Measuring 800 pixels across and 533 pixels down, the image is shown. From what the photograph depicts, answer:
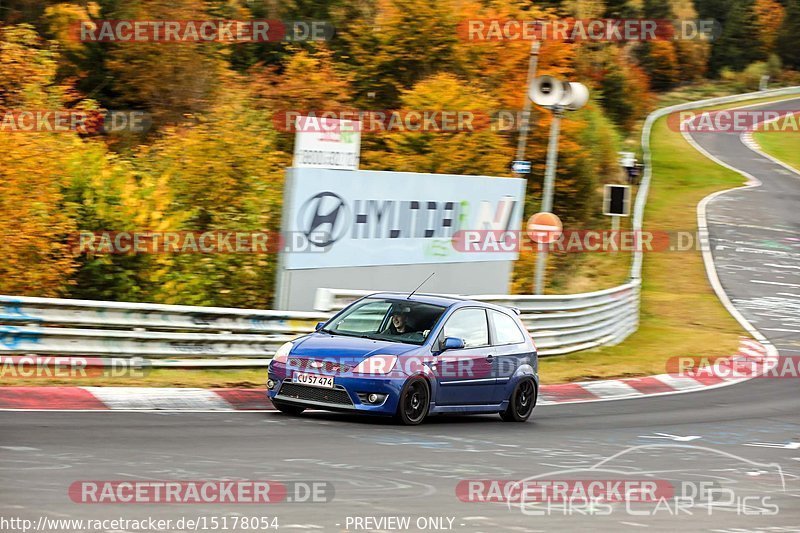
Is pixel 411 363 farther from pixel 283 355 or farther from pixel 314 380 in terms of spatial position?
pixel 283 355

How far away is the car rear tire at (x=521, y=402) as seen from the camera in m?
13.3

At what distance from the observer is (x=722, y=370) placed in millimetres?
21875

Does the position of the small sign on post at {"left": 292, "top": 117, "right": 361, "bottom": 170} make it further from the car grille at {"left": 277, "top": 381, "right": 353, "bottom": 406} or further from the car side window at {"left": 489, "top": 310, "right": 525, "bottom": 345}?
the car grille at {"left": 277, "top": 381, "right": 353, "bottom": 406}

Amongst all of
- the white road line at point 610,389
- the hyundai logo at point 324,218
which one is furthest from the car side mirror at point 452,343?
the white road line at point 610,389

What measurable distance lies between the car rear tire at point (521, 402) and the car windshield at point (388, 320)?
1.55 meters

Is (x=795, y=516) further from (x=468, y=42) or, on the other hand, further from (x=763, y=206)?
(x=763, y=206)

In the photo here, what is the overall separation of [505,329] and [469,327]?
2.55 ft

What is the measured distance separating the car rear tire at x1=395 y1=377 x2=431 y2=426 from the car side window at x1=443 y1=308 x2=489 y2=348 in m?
0.78

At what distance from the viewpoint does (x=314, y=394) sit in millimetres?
11453

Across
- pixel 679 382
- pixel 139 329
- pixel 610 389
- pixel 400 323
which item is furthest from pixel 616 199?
pixel 139 329

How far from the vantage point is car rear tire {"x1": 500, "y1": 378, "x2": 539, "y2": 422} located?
13.3 meters

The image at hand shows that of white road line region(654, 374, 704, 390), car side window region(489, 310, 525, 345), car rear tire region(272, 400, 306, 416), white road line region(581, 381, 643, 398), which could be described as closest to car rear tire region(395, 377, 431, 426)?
car rear tire region(272, 400, 306, 416)

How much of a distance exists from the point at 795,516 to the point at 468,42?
105 ft

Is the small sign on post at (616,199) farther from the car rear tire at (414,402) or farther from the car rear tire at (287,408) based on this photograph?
the car rear tire at (287,408)
